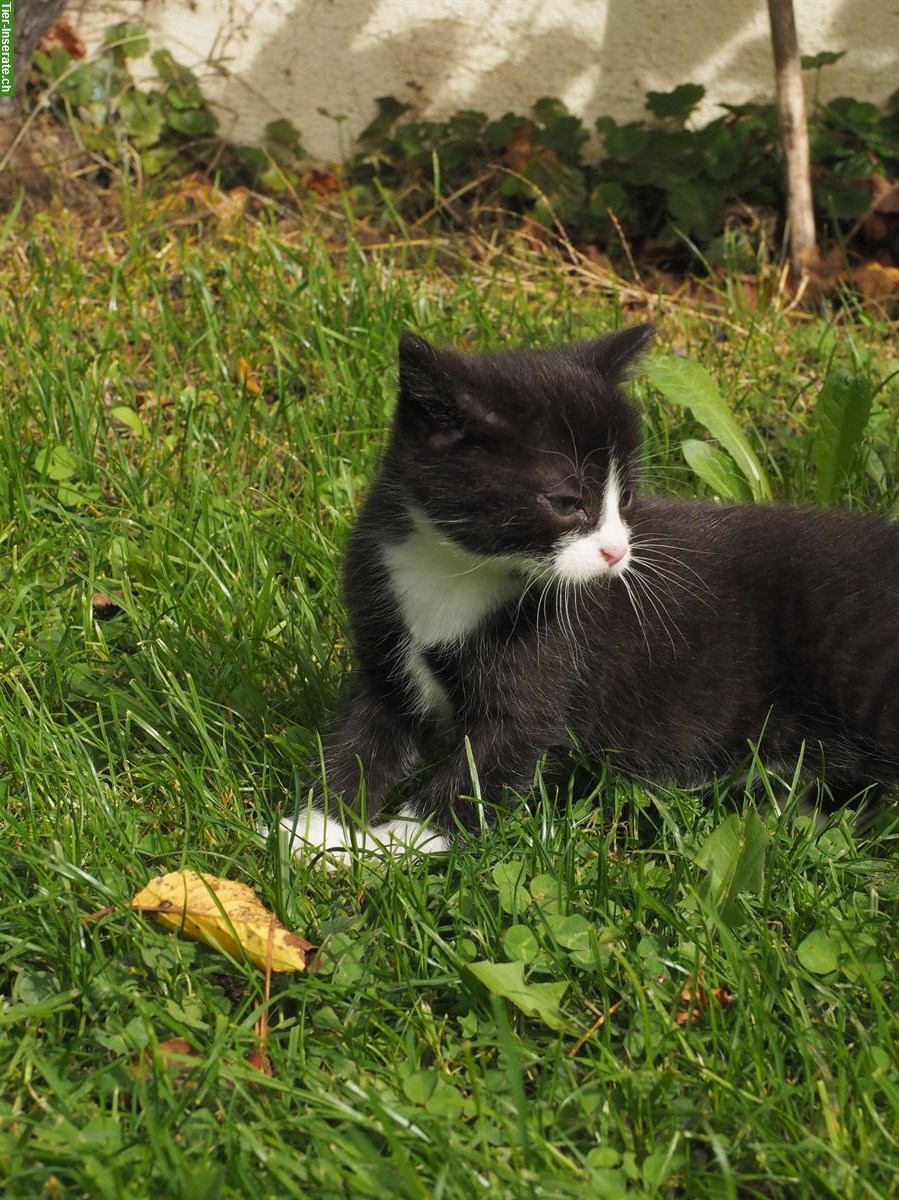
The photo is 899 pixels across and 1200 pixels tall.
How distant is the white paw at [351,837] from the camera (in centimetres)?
288

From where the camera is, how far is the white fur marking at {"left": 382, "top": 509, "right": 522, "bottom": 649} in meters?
3.02

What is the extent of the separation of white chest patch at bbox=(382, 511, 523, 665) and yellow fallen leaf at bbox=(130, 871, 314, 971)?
2.33 ft

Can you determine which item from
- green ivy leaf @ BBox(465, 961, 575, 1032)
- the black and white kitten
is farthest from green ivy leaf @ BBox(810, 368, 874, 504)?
green ivy leaf @ BBox(465, 961, 575, 1032)

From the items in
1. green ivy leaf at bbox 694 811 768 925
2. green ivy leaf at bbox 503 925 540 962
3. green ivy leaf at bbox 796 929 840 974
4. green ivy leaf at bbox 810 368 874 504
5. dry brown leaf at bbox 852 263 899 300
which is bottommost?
green ivy leaf at bbox 503 925 540 962

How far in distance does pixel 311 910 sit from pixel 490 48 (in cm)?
454

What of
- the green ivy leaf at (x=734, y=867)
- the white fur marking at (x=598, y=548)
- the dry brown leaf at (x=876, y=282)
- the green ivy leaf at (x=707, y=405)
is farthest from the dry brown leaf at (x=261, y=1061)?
the dry brown leaf at (x=876, y=282)

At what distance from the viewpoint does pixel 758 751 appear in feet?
10.9

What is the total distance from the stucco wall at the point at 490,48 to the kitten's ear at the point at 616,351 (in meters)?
3.51

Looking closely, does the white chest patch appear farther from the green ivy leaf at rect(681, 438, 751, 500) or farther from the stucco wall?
the stucco wall

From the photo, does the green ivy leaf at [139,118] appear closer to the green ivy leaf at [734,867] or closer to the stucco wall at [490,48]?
the stucco wall at [490,48]

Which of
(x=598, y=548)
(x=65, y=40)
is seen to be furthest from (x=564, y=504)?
(x=65, y=40)

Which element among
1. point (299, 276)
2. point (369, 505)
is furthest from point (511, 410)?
point (299, 276)

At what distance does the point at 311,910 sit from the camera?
9.06 feet

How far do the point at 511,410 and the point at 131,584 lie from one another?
1428mm
